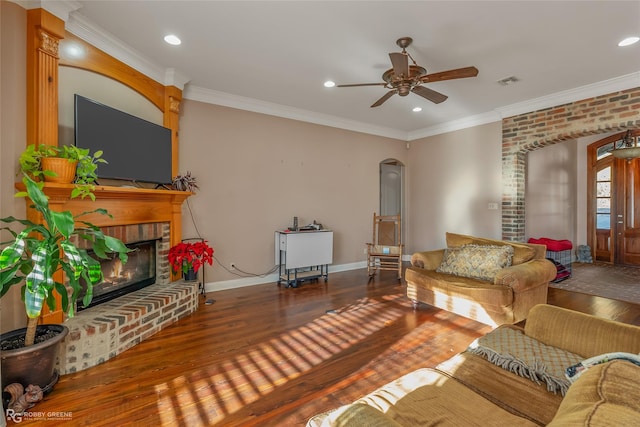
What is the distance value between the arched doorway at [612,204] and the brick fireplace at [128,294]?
8.10m

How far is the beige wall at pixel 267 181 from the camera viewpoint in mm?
4219

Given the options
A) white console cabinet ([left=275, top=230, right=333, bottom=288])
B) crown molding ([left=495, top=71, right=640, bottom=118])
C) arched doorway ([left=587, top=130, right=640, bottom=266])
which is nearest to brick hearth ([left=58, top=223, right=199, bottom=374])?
white console cabinet ([left=275, top=230, right=333, bottom=288])

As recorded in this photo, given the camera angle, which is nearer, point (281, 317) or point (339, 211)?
point (281, 317)

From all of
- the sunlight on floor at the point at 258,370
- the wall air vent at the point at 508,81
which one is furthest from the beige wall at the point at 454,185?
the sunlight on floor at the point at 258,370

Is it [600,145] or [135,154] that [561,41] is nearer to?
[135,154]

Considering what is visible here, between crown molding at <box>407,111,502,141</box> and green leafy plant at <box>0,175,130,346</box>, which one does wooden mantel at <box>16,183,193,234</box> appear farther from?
crown molding at <box>407,111,502,141</box>

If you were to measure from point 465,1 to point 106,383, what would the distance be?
12.6ft

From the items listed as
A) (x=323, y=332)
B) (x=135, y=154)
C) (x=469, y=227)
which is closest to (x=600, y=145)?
(x=469, y=227)

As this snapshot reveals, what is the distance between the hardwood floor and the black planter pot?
14cm

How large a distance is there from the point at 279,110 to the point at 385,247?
9.27 feet

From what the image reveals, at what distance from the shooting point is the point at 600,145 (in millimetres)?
6621

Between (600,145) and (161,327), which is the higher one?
(600,145)

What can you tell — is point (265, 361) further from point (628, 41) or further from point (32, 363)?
point (628, 41)

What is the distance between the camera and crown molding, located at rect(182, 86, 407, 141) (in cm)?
418
